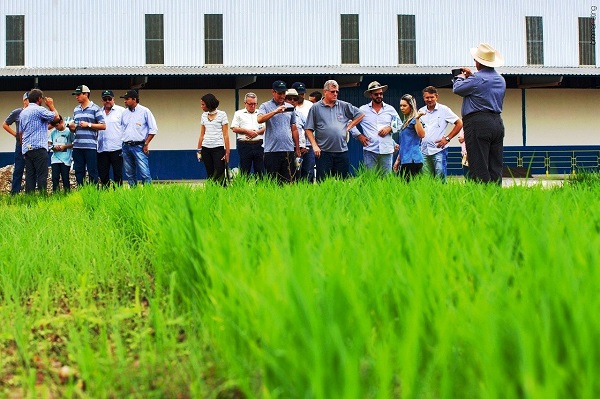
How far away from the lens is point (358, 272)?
8.02 ft

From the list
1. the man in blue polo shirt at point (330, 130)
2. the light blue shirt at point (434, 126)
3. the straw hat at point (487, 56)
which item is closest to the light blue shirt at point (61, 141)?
the man in blue polo shirt at point (330, 130)

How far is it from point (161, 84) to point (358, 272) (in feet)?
89.9

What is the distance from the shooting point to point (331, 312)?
6.24 feet

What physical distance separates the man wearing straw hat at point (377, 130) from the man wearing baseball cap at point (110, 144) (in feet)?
13.4

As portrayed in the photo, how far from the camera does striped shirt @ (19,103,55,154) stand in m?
11.9

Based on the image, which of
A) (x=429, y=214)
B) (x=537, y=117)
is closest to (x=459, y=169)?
(x=537, y=117)

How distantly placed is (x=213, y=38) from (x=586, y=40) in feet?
47.9

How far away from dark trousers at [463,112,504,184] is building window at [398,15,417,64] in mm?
23582

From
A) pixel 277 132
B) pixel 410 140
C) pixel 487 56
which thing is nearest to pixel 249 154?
pixel 277 132

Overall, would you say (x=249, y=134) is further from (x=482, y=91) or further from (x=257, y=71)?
(x=257, y=71)

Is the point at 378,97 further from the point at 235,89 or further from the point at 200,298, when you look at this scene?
the point at 235,89

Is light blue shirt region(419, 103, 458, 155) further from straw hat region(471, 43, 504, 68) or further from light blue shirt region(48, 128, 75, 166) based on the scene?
light blue shirt region(48, 128, 75, 166)

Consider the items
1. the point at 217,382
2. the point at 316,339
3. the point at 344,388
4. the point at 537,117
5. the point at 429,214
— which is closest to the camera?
the point at 344,388

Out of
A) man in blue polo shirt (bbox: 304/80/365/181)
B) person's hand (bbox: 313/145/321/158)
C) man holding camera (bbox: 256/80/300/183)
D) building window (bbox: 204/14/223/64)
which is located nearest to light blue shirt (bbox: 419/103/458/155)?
man in blue polo shirt (bbox: 304/80/365/181)
